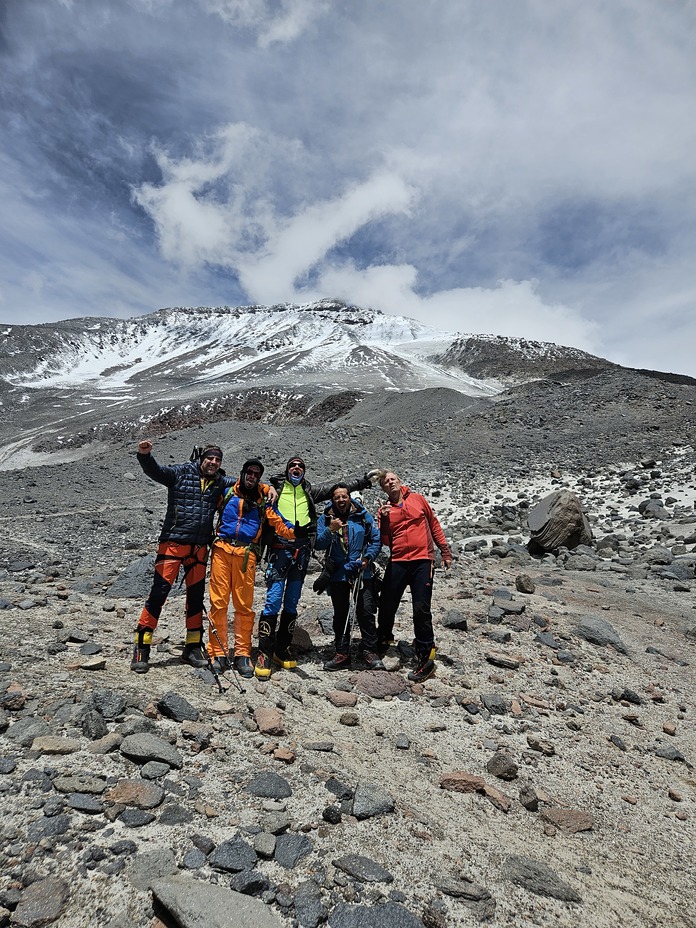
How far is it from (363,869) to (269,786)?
0.83 meters

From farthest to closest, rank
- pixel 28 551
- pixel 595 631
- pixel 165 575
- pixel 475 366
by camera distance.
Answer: pixel 475 366, pixel 28 551, pixel 595 631, pixel 165 575

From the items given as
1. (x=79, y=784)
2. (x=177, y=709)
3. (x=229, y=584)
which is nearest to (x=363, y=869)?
(x=79, y=784)

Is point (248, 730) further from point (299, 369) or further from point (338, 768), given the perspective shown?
point (299, 369)

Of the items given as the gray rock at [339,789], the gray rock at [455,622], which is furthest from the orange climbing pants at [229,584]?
the gray rock at [455,622]

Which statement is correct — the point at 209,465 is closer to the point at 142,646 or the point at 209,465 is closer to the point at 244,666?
the point at 142,646

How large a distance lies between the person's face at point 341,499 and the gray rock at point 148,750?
9.17 ft

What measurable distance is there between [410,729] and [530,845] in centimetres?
146

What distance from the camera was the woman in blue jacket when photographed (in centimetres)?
550

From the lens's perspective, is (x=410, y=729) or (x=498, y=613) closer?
(x=410, y=729)

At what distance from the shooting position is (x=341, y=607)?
571 centimetres

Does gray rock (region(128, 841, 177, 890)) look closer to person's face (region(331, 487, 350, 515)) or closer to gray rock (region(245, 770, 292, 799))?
gray rock (region(245, 770, 292, 799))

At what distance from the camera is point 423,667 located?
17.7ft

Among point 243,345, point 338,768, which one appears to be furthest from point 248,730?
point 243,345

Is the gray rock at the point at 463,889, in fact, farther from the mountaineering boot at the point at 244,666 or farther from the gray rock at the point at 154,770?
the mountaineering boot at the point at 244,666
